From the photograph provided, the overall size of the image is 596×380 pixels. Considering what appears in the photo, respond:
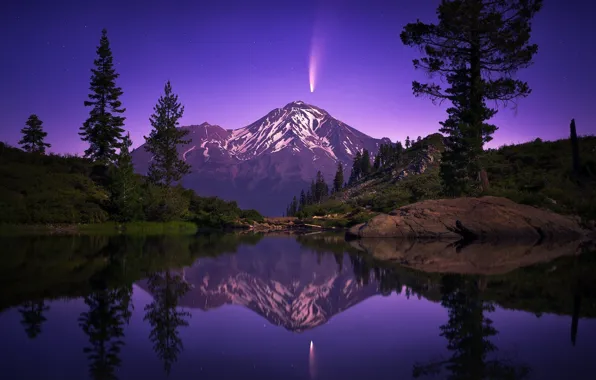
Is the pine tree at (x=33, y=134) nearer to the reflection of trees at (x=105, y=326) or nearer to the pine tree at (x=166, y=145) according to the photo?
the pine tree at (x=166, y=145)

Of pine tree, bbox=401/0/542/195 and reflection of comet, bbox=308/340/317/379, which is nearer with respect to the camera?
reflection of comet, bbox=308/340/317/379

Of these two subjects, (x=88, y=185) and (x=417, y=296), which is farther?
(x=88, y=185)

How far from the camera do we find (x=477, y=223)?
1833 cm

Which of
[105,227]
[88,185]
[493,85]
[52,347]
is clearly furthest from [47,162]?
[52,347]

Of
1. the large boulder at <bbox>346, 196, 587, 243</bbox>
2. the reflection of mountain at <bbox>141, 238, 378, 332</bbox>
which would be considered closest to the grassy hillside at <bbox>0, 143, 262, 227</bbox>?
the large boulder at <bbox>346, 196, 587, 243</bbox>

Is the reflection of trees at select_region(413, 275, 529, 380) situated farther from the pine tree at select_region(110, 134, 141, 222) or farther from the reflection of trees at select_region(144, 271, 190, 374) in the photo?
the pine tree at select_region(110, 134, 141, 222)

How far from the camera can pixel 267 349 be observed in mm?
3982

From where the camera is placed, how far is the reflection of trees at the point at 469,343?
3.30 m

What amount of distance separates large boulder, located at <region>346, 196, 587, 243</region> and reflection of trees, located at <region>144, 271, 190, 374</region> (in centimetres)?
1358

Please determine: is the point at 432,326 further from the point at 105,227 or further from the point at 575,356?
the point at 105,227

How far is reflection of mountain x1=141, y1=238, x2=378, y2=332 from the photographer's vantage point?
5.54 m

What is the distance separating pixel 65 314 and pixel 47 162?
108 ft

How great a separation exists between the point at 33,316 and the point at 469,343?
16.1 ft

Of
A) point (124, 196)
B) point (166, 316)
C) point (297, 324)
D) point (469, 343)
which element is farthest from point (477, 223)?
point (124, 196)
